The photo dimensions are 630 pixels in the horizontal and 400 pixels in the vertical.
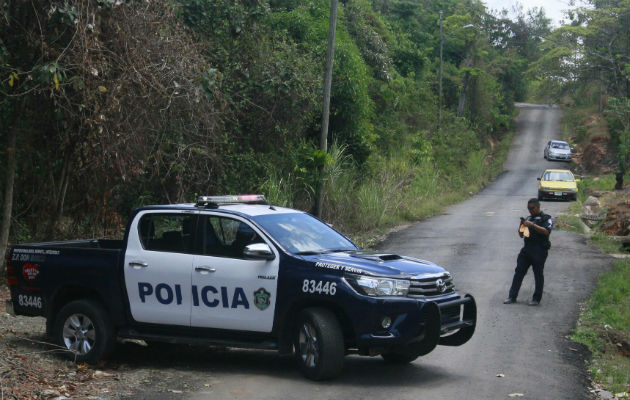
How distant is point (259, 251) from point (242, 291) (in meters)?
0.51

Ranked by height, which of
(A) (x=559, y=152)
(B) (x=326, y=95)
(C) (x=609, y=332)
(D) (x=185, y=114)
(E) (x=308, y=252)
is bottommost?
(C) (x=609, y=332)

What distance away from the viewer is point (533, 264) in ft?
42.6

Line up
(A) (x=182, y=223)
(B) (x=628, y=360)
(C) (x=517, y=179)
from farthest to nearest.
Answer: (C) (x=517, y=179)
(B) (x=628, y=360)
(A) (x=182, y=223)

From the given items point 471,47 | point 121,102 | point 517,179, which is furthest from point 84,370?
point 471,47

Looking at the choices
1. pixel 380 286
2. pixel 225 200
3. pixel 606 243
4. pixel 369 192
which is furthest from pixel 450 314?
pixel 369 192

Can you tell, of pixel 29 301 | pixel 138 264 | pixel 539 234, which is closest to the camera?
pixel 138 264

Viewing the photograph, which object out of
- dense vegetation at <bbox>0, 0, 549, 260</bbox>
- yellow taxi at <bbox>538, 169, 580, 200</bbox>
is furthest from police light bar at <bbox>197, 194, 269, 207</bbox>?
yellow taxi at <bbox>538, 169, 580, 200</bbox>

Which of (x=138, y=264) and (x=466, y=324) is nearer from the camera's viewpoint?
(x=466, y=324)

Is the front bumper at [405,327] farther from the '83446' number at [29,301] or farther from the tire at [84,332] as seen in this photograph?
the '83446' number at [29,301]

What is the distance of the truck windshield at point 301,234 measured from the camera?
862 cm

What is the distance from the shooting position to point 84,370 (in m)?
8.69

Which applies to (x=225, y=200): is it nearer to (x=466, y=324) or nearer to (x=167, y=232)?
(x=167, y=232)

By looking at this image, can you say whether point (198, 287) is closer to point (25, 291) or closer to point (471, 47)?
point (25, 291)

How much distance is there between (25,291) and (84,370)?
1.49 m
